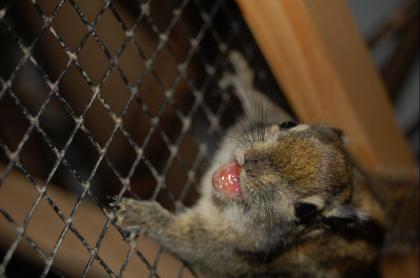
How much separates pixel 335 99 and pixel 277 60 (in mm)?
265

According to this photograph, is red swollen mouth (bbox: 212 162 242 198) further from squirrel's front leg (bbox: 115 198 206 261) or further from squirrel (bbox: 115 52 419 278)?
squirrel's front leg (bbox: 115 198 206 261)

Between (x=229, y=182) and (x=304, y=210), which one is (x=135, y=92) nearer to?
(x=229, y=182)

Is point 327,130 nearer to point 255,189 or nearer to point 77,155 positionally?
point 255,189

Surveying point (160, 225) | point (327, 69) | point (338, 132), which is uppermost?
point (327, 69)

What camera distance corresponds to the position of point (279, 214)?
166 centimetres

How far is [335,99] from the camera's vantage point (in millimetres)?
1737

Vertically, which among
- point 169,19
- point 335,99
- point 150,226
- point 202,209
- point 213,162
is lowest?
point 150,226

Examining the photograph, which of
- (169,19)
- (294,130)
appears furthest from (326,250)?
(169,19)

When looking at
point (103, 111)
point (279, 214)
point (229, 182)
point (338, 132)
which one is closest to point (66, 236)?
point (229, 182)

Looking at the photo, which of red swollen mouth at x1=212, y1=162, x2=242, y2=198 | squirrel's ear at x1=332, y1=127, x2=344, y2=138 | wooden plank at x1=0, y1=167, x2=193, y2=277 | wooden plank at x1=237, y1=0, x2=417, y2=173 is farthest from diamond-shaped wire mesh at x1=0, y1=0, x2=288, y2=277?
squirrel's ear at x1=332, y1=127, x2=344, y2=138

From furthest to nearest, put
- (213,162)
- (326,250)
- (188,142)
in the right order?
1. (188,142)
2. (213,162)
3. (326,250)

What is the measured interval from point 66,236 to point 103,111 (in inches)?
32.3

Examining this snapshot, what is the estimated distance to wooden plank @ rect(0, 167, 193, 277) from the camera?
1.39m

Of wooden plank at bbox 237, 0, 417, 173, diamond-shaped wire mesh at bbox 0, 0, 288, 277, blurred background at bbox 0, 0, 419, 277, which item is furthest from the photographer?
blurred background at bbox 0, 0, 419, 277
